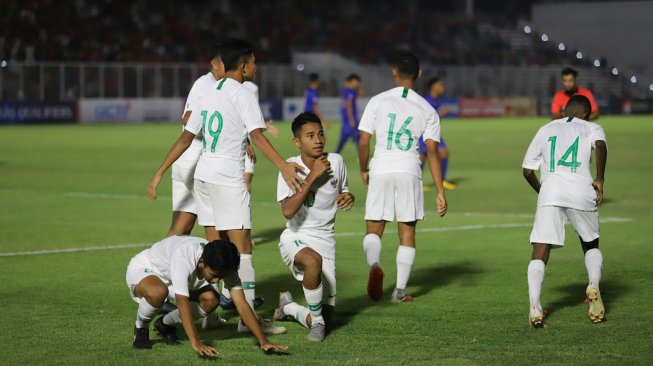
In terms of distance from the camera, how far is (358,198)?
19484mm

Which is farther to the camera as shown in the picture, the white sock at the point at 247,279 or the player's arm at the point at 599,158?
the player's arm at the point at 599,158

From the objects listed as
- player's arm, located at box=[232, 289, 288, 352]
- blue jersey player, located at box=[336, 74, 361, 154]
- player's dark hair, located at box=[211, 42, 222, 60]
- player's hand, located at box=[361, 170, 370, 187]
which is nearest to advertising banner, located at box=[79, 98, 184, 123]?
blue jersey player, located at box=[336, 74, 361, 154]

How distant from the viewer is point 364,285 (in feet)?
35.7

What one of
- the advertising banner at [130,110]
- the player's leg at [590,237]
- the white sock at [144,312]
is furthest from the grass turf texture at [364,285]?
the advertising banner at [130,110]

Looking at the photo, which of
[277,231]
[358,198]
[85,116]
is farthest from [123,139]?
[277,231]

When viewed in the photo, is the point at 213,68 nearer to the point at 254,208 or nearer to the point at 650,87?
the point at 254,208

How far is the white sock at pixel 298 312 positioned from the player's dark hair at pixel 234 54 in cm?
193

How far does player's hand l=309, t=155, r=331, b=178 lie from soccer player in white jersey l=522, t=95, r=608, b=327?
194 centimetres

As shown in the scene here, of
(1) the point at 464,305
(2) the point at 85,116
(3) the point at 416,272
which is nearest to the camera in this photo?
(1) the point at 464,305

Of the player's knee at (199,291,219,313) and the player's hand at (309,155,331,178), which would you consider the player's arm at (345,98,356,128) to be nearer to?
the player's hand at (309,155,331,178)

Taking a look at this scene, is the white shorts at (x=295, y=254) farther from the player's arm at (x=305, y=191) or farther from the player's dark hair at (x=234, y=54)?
the player's dark hair at (x=234, y=54)

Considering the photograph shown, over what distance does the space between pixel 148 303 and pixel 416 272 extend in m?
4.49

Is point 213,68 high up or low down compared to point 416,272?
up

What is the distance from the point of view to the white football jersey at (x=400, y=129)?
9.91m
